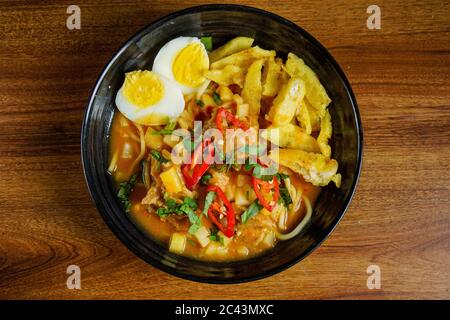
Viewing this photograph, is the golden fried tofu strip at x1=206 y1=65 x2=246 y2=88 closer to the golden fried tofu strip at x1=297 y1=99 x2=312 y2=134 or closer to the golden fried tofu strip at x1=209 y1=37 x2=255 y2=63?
A: the golden fried tofu strip at x1=209 y1=37 x2=255 y2=63

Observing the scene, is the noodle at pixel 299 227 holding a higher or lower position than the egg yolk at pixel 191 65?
lower

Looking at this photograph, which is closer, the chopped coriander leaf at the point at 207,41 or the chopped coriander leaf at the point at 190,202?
the chopped coriander leaf at the point at 190,202

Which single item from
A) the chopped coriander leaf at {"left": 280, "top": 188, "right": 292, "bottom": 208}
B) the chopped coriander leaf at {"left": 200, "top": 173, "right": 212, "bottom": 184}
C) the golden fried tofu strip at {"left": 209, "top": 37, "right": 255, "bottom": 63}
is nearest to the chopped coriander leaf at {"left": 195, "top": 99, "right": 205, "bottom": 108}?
the golden fried tofu strip at {"left": 209, "top": 37, "right": 255, "bottom": 63}

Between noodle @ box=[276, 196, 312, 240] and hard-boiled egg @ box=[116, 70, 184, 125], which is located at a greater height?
hard-boiled egg @ box=[116, 70, 184, 125]

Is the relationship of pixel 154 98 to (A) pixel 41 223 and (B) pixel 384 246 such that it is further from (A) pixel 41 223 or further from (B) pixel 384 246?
(B) pixel 384 246

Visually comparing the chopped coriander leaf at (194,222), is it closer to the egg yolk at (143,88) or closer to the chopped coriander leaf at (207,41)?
the egg yolk at (143,88)

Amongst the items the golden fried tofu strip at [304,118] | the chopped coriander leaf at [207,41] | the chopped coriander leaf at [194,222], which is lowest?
the chopped coriander leaf at [194,222]

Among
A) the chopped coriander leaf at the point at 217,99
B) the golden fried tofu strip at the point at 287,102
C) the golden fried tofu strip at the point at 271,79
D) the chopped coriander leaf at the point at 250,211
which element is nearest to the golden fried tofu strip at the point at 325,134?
the golden fried tofu strip at the point at 287,102
